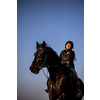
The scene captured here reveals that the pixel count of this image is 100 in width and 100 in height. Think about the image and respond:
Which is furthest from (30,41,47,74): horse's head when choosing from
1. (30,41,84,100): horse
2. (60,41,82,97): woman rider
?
(60,41,82,97): woman rider

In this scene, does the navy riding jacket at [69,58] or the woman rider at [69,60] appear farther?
the navy riding jacket at [69,58]

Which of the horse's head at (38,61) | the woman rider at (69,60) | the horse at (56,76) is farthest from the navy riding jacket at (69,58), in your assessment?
the horse's head at (38,61)

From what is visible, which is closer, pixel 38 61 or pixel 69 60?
pixel 38 61

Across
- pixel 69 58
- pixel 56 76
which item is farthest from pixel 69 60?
pixel 56 76

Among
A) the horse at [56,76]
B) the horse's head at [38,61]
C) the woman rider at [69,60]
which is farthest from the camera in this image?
the woman rider at [69,60]

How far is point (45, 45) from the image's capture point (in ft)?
12.7

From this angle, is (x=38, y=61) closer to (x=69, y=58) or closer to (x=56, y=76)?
(x=56, y=76)

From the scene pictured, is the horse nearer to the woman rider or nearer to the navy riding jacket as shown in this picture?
the woman rider

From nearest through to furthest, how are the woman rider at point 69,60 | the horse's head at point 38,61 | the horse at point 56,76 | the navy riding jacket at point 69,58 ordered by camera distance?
the horse's head at point 38,61 < the horse at point 56,76 < the woman rider at point 69,60 < the navy riding jacket at point 69,58

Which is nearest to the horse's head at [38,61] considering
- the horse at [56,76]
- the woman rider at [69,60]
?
the horse at [56,76]

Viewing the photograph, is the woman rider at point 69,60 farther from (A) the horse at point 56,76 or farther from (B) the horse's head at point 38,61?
(B) the horse's head at point 38,61

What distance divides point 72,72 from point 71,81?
29 cm
